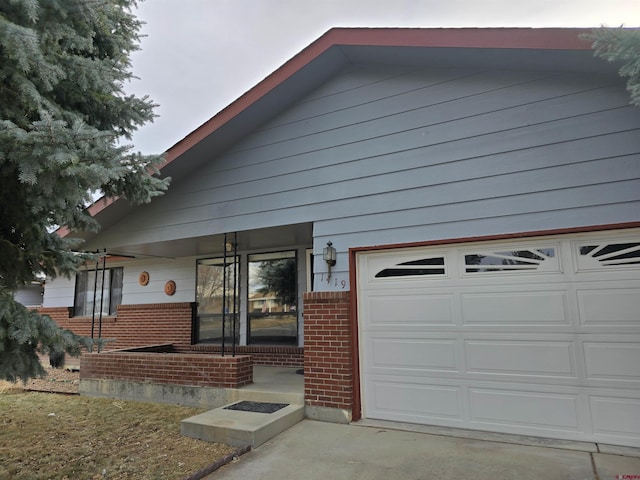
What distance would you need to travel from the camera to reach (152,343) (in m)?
9.71

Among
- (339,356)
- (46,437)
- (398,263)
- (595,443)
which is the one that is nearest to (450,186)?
(398,263)

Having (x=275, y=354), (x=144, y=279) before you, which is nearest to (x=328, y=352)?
(x=275, y=354)

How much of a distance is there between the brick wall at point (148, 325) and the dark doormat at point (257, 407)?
4176 mm

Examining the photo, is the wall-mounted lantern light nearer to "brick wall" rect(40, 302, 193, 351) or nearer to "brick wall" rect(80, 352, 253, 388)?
"brick wall" rect(80, 352, 253, 388)

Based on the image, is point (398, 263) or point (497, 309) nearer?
point (497, 309)

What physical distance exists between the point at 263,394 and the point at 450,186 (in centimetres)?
375

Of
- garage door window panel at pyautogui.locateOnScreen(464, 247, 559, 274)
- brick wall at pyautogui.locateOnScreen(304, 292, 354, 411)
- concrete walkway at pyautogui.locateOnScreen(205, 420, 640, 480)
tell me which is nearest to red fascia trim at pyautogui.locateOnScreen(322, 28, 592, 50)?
garage door window panel at pyautogui.locateOnScreen(464, 247, 559, 274)

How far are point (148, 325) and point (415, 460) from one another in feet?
25.5

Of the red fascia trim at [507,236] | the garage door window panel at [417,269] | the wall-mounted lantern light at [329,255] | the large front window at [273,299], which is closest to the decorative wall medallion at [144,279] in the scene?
the large front window at [273,299]

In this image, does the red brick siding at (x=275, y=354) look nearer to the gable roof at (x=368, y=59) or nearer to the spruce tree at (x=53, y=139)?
the gable roof at (x=368, y=59)

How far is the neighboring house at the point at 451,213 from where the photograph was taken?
425cm

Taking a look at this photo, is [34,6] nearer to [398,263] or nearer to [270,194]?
[270,194]

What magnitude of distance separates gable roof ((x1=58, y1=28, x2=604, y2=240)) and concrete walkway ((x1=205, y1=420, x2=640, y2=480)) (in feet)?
12.5

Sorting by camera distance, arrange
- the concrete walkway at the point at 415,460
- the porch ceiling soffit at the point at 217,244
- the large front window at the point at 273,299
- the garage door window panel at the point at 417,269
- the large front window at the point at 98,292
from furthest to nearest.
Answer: the large front window at the point at 98,292 → the large front window at the point at 273,299 → the porch ceiling soffit at the point at 217,244 → the garage door window panel at the point at 417,269 → the concrete walkway at the point at 415,460
